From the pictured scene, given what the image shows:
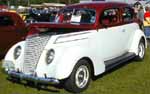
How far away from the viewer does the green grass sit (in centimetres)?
802

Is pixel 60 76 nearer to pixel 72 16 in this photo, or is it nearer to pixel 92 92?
pixel 92 92

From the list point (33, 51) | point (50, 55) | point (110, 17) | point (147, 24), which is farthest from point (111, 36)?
point (147, 24)

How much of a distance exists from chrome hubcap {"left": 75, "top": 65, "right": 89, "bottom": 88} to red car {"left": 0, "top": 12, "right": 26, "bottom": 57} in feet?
→ 14.2

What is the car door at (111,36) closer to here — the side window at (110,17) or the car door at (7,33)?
the side window at (110,17)

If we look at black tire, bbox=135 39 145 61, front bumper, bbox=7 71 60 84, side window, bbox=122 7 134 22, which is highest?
side window, bbox=122 7 134 22

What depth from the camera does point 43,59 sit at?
7.65m

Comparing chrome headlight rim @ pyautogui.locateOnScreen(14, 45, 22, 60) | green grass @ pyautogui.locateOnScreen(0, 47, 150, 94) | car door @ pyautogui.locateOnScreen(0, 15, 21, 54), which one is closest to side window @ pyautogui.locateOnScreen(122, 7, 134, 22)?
green grass @ pyautogui.locateOnScreen(0, 47, 150, 94)

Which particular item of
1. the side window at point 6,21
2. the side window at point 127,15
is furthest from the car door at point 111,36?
A: the side window at point 6,21

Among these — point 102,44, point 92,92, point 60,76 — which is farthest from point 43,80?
point 102,44

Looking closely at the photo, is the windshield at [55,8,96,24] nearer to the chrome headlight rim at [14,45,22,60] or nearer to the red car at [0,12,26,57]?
the chrome headlight rim at [14,45,22,60]

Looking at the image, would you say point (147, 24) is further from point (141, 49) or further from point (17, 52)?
point (17, 52)

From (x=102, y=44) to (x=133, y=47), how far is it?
1.97m

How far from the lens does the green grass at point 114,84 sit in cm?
802

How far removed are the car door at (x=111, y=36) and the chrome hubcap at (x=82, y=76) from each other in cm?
80
